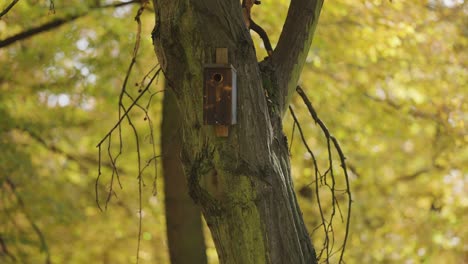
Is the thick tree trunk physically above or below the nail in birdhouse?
below

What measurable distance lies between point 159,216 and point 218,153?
23.4 feet

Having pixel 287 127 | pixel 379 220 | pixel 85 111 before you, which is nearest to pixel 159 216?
pixel 85 111

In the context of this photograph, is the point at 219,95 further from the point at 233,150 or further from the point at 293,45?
the point at 293,45

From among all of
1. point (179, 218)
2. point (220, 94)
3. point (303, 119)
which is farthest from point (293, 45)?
point (303, 119)

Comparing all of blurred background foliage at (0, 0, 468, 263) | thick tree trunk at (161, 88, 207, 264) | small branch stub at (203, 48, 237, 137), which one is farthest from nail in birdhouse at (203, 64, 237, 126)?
blurred background foliage at (0, 0, 468, 263)

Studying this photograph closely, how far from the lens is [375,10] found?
726 cm

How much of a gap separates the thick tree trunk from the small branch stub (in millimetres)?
2340

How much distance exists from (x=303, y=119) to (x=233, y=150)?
227 inches

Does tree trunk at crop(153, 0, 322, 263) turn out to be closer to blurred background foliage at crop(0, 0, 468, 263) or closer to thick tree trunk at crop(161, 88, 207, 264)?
thick tree trunk at crop(161, 88, 207, 264)

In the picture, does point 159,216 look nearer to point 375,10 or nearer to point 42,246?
point 42,246

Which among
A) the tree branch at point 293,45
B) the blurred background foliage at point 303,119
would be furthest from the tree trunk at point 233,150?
the blurred background foliage at point 303,119

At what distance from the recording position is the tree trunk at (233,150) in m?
2.70

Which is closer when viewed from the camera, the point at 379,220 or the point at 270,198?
the point at 270,198

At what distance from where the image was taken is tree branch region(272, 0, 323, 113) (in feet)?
10.3
